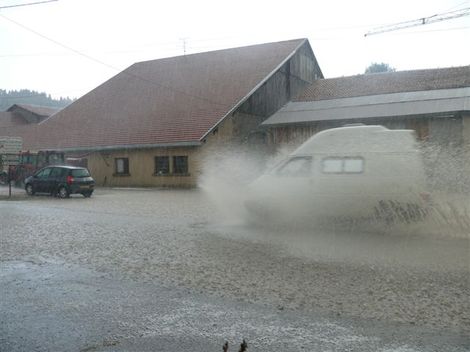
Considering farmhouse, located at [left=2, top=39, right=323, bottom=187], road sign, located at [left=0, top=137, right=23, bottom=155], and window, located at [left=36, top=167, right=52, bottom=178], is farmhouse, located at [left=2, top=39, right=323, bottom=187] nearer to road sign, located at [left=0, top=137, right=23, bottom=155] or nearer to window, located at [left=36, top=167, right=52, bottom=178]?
road sign, located at [left=0, top=137, right=23, bottom=155]

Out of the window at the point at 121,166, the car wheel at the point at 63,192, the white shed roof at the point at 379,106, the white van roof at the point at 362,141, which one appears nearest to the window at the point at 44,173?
the car wheel at the point at 63,192

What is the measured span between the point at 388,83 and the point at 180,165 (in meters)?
15.6

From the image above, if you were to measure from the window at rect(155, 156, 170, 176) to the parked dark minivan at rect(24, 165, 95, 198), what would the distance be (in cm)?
663

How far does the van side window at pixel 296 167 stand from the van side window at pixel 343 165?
1.31 ft

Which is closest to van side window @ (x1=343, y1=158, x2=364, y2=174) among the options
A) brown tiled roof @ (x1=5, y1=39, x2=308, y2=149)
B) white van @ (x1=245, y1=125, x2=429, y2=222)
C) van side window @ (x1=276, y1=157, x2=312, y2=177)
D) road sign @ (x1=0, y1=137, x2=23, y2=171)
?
white van @ (x1=245, y1=125, x2=429, y2=222)

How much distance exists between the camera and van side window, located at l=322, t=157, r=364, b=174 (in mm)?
10781

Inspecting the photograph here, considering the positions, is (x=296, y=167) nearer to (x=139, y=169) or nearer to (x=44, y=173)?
(x=44, y=173)

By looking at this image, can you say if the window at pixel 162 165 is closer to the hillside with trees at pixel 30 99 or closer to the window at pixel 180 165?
the window at pixel 180 165

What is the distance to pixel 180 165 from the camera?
2781cm

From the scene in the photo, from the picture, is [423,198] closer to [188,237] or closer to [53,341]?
[188,237]

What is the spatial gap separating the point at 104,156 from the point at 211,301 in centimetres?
2697

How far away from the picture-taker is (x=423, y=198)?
9852 millimetres

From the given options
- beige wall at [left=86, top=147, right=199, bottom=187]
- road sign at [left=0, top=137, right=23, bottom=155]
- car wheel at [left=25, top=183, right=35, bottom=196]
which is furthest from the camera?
beige wall at [left=86, top=147, right=199, bottom=187]

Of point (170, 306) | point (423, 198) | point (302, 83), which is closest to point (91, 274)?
point (170, 306)
